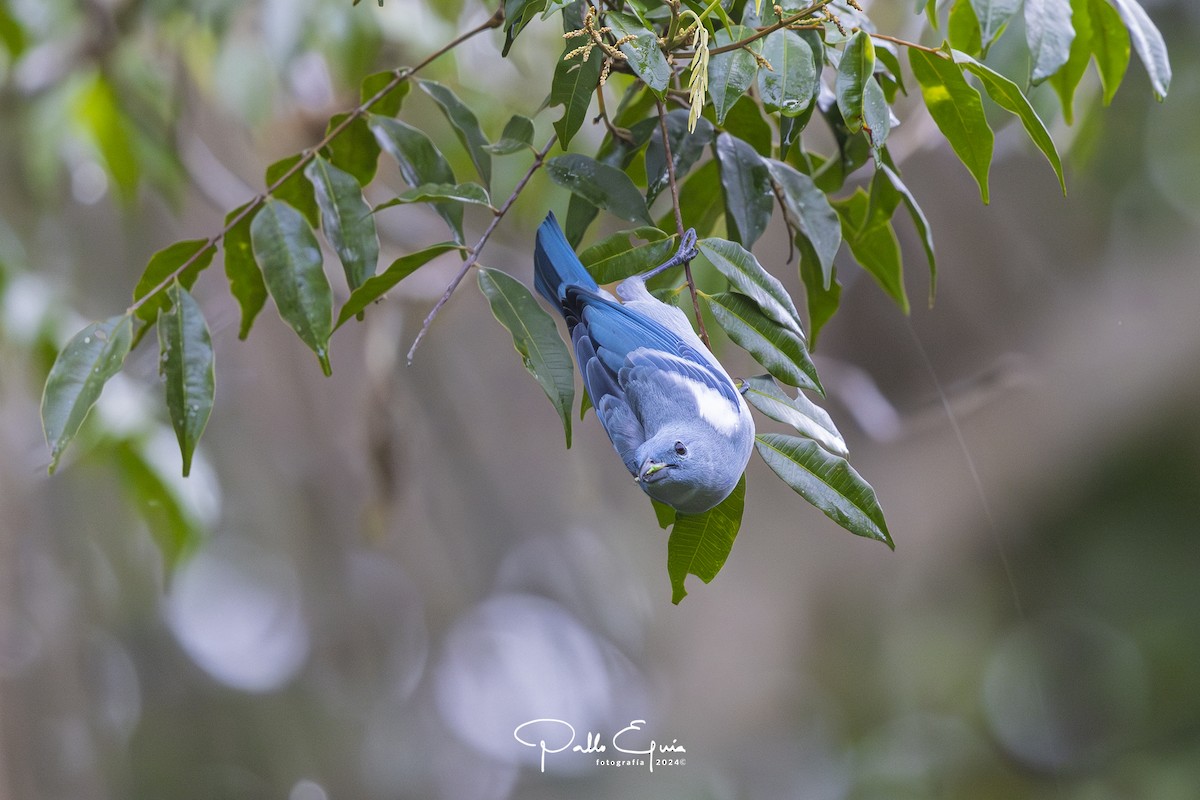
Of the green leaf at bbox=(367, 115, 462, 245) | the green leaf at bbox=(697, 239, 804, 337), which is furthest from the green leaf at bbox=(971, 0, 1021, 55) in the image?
the green leaf at bbox=(367, 115, 462, 245)

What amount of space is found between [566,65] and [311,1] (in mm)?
1478

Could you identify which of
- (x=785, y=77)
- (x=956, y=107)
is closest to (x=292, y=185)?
(x=785, y=77)

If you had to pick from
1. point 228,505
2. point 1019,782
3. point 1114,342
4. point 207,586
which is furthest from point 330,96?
point 1019,782

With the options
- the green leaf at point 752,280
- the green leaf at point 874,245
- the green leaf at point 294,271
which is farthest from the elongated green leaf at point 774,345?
the green leaf at point 294,271

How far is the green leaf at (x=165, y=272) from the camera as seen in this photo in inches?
47.5

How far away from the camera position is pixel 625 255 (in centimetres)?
105

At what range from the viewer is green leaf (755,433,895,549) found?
34.6 inches

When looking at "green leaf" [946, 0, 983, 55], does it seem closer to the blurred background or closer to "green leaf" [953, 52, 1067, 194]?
"green leaf" [953, 52, 1067, 194]

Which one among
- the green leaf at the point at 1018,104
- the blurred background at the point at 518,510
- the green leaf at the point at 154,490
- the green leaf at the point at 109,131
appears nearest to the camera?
the green leaf at the point at 1018,104

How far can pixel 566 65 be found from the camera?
1.01 metres

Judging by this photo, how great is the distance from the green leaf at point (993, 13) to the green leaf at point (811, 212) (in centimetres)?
23

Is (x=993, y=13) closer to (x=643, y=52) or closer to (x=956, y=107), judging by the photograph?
(x=956, y=107)

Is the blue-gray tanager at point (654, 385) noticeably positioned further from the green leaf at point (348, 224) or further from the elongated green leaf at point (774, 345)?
the green leaf at point (348, 224)

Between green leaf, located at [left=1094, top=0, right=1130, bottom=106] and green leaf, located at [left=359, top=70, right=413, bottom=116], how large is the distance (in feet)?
2.74
